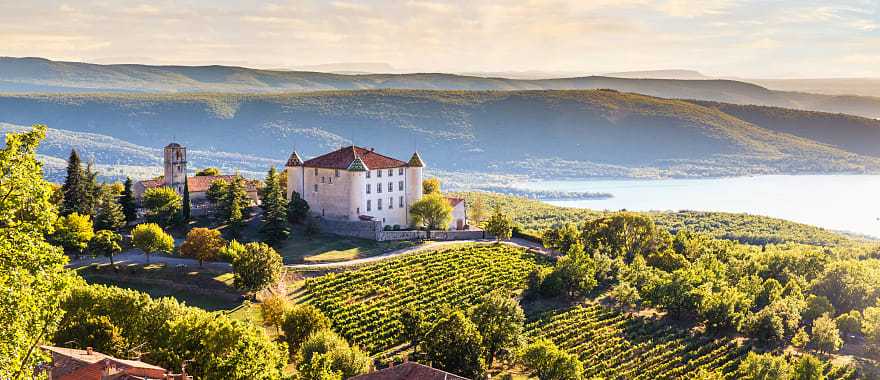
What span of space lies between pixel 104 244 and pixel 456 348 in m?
26.9

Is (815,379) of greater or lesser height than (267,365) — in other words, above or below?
below

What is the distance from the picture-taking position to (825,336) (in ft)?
178

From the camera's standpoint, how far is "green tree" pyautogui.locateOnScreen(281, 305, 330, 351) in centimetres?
4591

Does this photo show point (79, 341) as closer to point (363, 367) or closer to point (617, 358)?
point (363, 367)

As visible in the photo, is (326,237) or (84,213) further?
(326,237)

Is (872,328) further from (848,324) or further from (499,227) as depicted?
(499,227)

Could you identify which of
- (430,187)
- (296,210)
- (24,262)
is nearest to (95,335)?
(24,262)

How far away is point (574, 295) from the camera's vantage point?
61.4 metres

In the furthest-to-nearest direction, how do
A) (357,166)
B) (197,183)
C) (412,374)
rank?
(197,183) < (357,166) < (412,374)

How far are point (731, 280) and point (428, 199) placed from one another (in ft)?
84.3

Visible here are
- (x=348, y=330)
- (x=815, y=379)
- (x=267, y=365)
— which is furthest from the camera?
(x=348, y=330)

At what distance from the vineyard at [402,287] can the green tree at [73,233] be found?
15479 mm

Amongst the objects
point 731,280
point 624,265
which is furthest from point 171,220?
point 731,280

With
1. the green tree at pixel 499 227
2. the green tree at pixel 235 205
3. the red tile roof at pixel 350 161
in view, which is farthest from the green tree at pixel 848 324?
the green tree at pixel 235 205
